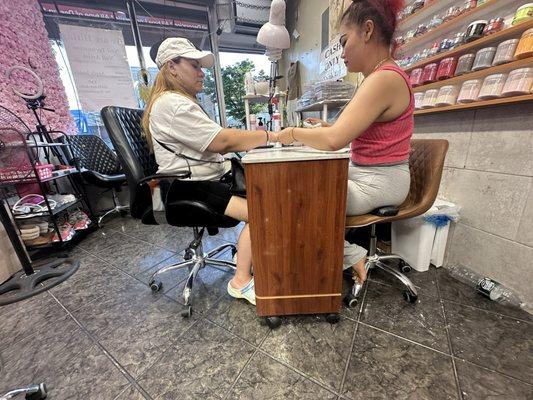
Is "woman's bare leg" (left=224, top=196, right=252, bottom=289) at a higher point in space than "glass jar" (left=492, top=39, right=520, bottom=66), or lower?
lower

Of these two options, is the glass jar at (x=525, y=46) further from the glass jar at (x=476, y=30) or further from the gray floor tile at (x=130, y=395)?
the gray floor tile at (x=130, y=395)

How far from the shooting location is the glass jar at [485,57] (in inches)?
39.3

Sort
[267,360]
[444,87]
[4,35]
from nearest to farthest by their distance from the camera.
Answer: [267,360]
[444,87]
[4,35]

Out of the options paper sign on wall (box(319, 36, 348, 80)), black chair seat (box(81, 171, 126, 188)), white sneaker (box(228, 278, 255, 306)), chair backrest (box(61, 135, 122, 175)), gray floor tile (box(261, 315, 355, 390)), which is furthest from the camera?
chair backrest (box(61, 135, 122, 175))

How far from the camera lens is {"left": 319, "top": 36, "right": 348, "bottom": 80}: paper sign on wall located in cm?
190

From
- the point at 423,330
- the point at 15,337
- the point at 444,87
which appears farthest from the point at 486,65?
the point at 15,337

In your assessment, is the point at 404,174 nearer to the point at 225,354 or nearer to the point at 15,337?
the point at 225,354

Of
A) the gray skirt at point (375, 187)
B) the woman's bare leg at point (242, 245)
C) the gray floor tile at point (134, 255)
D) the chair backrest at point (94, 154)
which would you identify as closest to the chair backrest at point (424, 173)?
the gray skirt at point (375, 187)

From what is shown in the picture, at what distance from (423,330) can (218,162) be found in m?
1.26

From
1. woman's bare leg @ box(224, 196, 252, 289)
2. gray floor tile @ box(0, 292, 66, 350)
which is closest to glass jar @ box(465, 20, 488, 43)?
woman's bare leg @ box(224, 196, 252, 289)

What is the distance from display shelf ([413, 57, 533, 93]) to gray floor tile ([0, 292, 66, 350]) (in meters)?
2.41

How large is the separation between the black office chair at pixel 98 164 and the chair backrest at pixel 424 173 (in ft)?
8.88

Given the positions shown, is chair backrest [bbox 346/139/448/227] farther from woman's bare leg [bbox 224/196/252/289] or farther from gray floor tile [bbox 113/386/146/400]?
gray floor tile [bbox 113/386/146/400]

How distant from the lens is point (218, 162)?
3.99 feet
